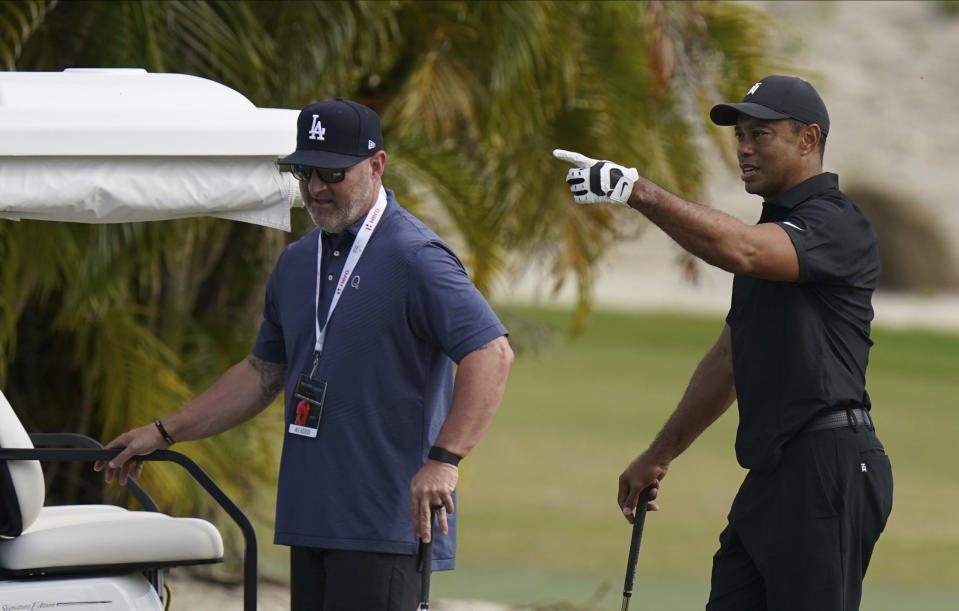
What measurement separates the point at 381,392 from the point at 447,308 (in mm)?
276

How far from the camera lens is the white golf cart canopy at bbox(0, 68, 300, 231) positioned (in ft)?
11.9

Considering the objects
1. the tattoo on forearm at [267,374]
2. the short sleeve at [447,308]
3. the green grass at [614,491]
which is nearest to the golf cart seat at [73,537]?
the tattoo on forearm at [267,374]

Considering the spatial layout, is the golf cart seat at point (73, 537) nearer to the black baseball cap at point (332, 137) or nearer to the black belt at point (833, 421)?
the black baseball cap at point (332, 137)

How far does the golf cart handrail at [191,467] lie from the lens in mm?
3766

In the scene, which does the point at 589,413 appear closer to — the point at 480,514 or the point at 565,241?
the point at 480,514

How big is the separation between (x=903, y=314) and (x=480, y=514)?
23.9 metres

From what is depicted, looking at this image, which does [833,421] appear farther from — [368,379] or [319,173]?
[319,173]

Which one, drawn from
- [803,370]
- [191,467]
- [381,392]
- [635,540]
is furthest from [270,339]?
[803,370]

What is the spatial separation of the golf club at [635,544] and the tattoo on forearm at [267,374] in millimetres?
1091

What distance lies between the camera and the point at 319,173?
152 inches

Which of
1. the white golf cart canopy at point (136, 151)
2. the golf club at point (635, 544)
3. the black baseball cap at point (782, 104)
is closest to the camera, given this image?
the white golf cart canopy at point (136, 151)

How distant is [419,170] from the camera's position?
774cm

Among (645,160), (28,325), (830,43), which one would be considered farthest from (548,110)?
(830,43)

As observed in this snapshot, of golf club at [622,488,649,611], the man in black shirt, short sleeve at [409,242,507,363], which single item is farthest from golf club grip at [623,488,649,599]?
short sleeve at [409,242,507,363]
